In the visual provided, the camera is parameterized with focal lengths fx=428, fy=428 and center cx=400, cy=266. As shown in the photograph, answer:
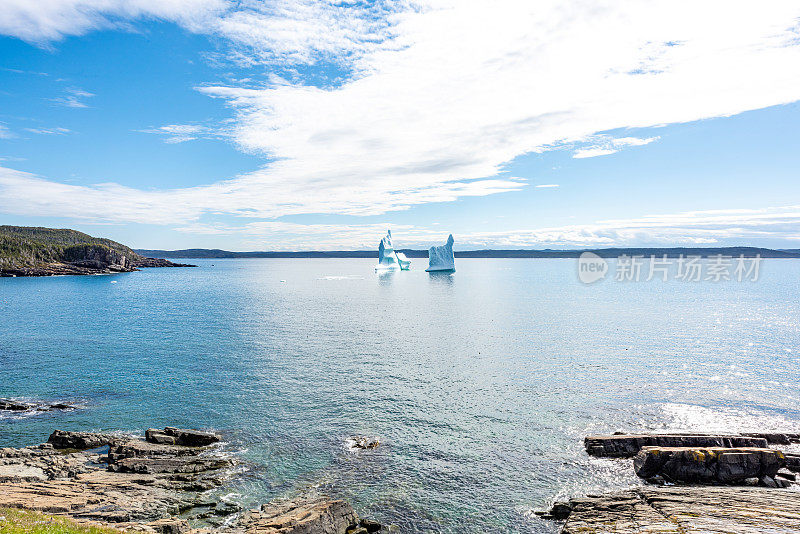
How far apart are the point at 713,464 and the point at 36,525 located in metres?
33.6

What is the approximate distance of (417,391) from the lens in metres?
41.2

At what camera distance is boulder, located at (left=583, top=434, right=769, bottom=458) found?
27.4 meters

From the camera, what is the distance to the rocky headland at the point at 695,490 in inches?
766

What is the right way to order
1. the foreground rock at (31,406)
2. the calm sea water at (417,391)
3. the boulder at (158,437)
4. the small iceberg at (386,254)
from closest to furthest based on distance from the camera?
the calm sea water at (417,391), the boulder at (158,437), the foreground rock at (31,406), the small iceberg at (386,254)

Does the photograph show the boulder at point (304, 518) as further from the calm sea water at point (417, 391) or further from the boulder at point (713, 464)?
the boulder at point (713, 464)

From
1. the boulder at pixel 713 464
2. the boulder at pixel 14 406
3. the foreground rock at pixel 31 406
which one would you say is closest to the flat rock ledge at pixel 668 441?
the boulder at pixel 713 464

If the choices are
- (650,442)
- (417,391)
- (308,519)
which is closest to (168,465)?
(308,519)

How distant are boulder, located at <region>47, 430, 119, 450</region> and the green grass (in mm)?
11423

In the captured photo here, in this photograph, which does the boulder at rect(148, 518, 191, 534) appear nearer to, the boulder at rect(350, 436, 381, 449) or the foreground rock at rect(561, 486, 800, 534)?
the boulder at rect(350, 436, 381, 449)

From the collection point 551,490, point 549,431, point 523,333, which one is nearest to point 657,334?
point 523,333

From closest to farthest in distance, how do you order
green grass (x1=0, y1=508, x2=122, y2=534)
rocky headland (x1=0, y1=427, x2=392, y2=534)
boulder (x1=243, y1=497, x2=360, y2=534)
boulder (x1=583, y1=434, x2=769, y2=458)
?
Result: green grass (x1=0, y1=508, x2=122, y2=534) → boulder (x1=243, y1=497, x2=360, y2=534) → rocky headland (x1=0, y1=427, x2=392, y2=534) → boulder (x1=583, y1=434, x2=769, y2=458)

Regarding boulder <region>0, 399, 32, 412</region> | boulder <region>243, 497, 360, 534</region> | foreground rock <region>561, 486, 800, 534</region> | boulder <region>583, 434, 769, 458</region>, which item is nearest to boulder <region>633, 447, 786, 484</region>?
boulder <region>583, 434, 769, 458</region>

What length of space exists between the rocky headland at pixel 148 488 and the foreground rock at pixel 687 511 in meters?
10.4

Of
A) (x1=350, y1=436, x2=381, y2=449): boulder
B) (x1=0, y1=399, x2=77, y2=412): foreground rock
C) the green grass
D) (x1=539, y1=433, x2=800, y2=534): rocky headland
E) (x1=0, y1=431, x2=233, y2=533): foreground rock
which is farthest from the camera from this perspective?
(x1=0, y1=399, x2=77, y2=412): foreground rock
